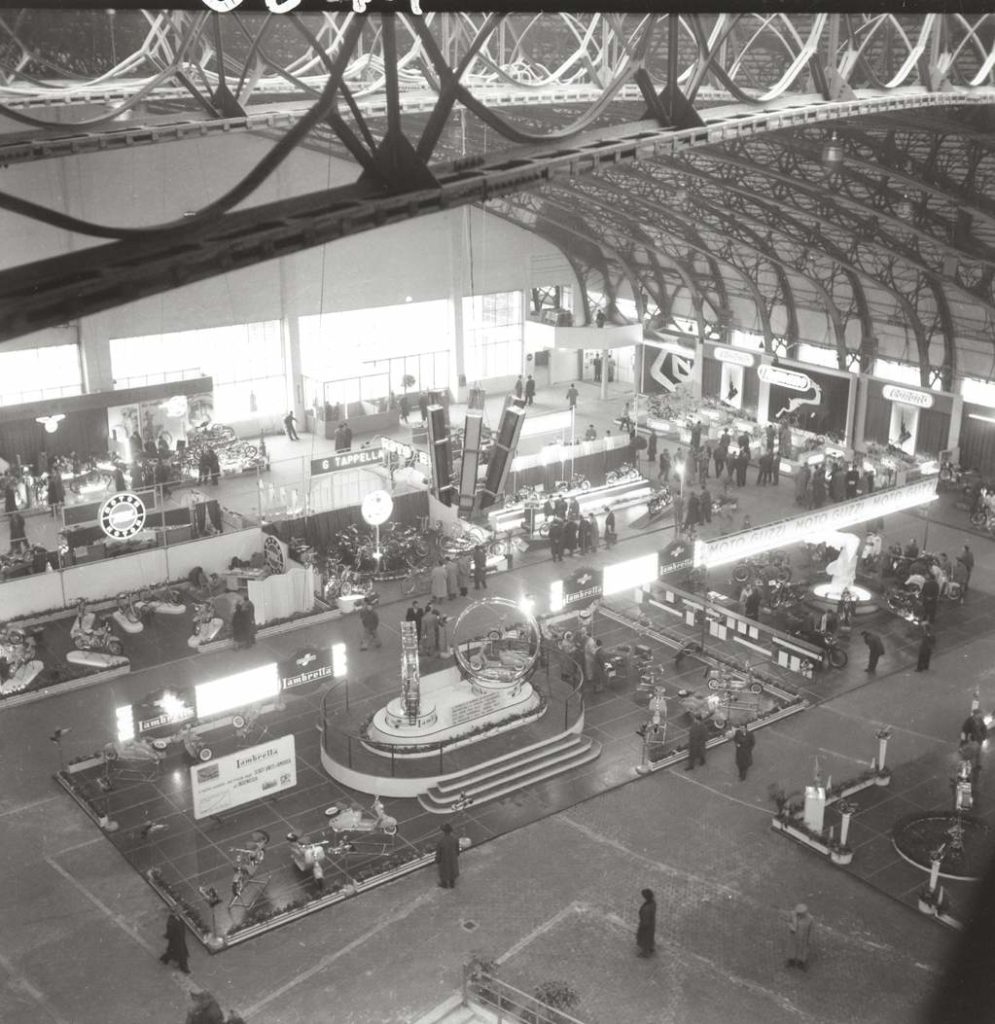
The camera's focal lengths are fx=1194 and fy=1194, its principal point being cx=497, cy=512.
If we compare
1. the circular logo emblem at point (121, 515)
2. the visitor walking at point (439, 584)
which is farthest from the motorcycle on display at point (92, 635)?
the visitor walking at point (439, 584)

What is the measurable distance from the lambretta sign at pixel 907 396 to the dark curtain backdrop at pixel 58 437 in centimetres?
2374

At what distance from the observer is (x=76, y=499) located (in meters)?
31.7

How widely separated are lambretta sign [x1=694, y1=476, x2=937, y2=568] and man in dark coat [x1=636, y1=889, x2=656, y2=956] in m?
8.25

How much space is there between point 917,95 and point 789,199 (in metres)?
15.4

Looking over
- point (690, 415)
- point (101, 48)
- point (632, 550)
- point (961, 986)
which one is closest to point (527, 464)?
point (632, 550)

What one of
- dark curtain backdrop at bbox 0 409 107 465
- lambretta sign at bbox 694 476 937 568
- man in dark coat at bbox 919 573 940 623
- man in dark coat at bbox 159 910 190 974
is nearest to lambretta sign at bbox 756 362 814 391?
lambretta sign at bbox 694 476 937 568

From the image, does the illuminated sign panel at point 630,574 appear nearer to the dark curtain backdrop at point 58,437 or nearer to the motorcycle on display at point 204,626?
the motorcycle on display at point 204,626

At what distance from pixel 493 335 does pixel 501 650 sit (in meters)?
27.0

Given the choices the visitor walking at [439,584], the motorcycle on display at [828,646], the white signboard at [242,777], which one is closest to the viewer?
the white signboard at [242,777]

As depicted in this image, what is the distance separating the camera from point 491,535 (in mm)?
29109

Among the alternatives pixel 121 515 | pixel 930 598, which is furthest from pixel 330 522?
pixel 930 598

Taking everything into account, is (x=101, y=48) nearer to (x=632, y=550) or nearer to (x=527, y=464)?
(x=527, y=464)

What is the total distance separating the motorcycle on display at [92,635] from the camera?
912 inches

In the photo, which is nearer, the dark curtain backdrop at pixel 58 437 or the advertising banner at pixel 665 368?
the dark curtain backdrop at pixel 58 437
